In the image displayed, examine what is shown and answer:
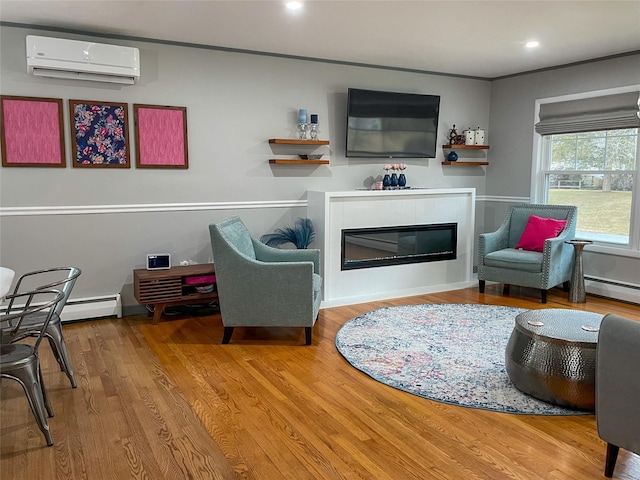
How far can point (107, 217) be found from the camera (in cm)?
452

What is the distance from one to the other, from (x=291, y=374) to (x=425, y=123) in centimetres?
364

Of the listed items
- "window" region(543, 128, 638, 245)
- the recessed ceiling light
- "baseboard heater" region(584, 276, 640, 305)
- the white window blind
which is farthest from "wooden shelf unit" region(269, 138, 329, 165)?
"baseboard heater" region(584, 276, 640, 305)

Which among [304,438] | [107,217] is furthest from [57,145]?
[304,438]

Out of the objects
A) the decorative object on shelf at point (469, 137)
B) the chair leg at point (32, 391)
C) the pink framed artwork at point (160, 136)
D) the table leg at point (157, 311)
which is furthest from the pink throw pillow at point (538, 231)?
the chair leg at point (32, 391)

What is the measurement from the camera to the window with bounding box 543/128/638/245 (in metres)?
5.22

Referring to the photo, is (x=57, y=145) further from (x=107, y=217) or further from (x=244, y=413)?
(x=244, y=413)

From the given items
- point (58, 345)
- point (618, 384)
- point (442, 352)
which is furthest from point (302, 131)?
point (618, 384)

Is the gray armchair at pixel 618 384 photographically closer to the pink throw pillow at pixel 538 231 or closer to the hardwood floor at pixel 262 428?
the hardwood floor at pixel 262 428

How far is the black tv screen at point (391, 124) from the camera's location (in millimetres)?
5473

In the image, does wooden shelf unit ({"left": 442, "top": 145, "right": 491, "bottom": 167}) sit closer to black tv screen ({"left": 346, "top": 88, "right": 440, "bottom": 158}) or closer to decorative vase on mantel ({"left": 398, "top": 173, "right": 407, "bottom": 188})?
black tv screen ({"left": 346, "top": 88, "right": 440, "bottom": 158})

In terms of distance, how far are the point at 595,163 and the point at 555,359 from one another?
138 inches

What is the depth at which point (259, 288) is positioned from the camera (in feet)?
12.3

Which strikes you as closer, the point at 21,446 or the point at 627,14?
the point at 21,446

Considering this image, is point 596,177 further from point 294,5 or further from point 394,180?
point 294,5
